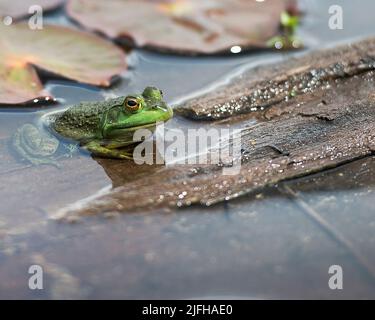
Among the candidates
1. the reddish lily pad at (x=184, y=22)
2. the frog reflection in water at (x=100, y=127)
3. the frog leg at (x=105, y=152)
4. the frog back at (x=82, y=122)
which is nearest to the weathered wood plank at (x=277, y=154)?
the frog leg at (x=105, y=152)

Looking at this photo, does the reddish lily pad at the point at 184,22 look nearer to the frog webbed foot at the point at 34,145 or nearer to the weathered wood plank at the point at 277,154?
Result: the weathered wood plank at the point at 277,154

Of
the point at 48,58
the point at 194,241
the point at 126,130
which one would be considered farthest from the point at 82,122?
the point at 194,241

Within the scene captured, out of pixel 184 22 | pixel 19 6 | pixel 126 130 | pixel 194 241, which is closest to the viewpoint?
pixel 194 241

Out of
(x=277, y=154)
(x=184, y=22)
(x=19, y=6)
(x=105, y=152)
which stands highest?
(x=19, y=6)

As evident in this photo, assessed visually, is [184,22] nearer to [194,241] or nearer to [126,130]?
[126,130]

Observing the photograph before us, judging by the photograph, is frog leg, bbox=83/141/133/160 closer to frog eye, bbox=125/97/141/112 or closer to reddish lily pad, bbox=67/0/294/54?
frog eye, bbox=125/97/141/112
